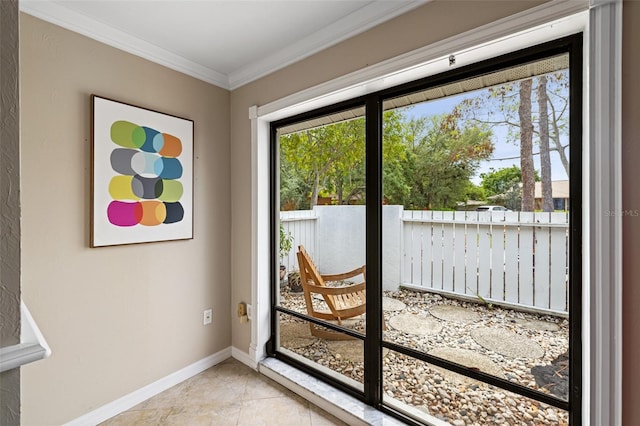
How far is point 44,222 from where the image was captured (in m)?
1.64

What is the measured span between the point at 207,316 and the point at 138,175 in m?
1.18

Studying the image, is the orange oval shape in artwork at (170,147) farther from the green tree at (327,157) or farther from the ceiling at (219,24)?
the green tree at (327,157)

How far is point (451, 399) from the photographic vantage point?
1.62m

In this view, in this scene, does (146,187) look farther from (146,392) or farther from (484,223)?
(484,223)

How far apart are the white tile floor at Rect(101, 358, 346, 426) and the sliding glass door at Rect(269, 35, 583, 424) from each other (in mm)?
279

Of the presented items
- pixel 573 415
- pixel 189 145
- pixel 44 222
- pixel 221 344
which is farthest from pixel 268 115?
pixel 573 415

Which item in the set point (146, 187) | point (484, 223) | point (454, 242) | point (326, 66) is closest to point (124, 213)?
point (146, 187)

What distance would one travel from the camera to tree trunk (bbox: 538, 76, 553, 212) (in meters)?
1.35

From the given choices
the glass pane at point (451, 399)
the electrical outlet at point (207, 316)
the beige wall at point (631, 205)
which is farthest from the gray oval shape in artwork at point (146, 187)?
the beige wall at point (631, 205)

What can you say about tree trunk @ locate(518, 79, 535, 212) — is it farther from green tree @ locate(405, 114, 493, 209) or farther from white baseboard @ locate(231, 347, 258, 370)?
white baseboard @ locate(231, 347, 258, 370)

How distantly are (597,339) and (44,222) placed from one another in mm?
2565

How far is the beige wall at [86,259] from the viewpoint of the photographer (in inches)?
63.4

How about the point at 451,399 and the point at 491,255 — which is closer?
the point at 491,255

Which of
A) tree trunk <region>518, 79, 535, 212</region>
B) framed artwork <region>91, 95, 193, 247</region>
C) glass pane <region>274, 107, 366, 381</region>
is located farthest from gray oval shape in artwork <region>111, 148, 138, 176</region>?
tree trunk <region>518, 79, 535, 212</region>
